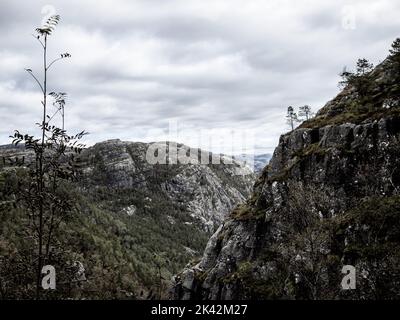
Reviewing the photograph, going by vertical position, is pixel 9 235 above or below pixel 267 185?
below

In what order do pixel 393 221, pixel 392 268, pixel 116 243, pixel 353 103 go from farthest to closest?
pixel 116 243, pixel 353 103, pixel 393 221, pixel 392 268

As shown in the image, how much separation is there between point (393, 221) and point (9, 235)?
9379 centimetres

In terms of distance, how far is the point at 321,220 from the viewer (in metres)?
45.5

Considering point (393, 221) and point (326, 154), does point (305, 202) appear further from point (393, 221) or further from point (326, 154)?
point (326, 154)

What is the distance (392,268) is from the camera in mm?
34719

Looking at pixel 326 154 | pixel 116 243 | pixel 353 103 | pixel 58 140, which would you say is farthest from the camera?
pixel 116 243

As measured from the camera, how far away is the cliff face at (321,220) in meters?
40.3

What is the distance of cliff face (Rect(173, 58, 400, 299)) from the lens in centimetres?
4028

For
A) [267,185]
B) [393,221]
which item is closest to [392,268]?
[393,221]

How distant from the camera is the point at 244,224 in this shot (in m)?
64.6

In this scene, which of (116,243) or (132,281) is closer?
(132,281)
